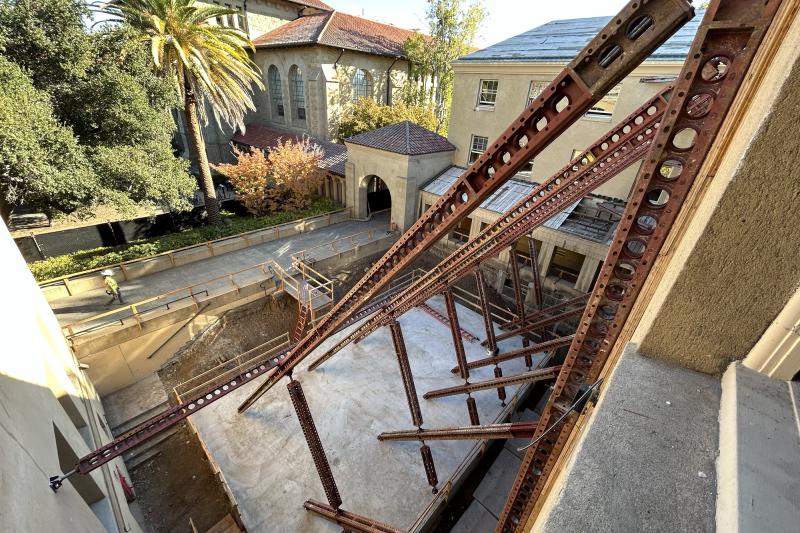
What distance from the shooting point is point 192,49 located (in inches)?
548

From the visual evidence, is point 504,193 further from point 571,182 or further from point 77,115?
point 77,115

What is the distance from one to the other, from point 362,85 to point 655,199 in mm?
30854

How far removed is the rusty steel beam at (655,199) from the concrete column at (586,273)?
41.1ft

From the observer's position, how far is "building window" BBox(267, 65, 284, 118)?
2903 centimetres

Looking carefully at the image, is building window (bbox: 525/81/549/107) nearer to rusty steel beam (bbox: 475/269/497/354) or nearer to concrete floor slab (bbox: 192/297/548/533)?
rusty steel beam (bbox: 475/269/497/354)

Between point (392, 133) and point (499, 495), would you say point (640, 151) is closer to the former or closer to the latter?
point (499, 495)

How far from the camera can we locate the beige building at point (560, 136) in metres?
13.9

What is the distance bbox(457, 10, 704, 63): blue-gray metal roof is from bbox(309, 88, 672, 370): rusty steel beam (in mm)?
11796

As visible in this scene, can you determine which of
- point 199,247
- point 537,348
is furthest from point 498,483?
point 199,247

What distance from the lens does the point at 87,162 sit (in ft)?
38.5

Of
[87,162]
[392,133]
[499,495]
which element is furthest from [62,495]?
[392,133]

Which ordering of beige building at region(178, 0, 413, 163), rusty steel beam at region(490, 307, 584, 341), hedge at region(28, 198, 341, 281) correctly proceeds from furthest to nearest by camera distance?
beige building at region(178, 0, 413, 163), hedge at region(28, 198, 341, 281), rusty steel beam at region(490, 307, 584, 341)

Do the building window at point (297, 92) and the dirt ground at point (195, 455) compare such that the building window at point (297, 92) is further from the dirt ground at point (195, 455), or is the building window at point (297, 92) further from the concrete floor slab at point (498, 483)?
the concrete floor slab at point (498, 483)

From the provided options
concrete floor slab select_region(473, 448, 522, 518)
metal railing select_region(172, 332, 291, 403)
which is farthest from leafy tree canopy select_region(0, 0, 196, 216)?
concrete floor slab select_region(473, 448, 522, 518)
